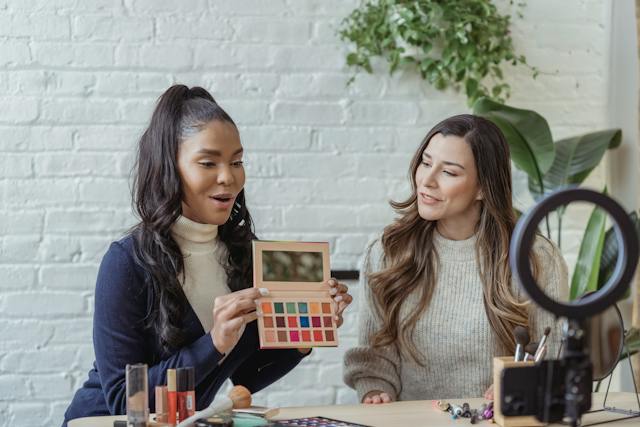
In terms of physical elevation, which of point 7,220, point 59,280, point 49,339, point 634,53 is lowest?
point 49,339

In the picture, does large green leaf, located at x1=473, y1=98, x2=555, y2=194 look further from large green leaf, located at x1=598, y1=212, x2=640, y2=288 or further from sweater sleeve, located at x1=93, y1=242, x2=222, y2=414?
sweater sleeve, located at x1=93, y1=242, x2=222, y2=414

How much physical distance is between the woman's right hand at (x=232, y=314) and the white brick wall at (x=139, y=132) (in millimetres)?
1085

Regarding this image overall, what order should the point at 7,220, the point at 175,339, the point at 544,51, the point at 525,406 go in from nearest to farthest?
the point at 525,406 → the point at 175,339 → the point at 7,220 → the point at 544,51

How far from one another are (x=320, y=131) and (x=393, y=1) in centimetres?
47

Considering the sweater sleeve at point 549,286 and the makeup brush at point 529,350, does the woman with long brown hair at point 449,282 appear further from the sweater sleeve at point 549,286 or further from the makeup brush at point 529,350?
the makeup brush at point 529,350

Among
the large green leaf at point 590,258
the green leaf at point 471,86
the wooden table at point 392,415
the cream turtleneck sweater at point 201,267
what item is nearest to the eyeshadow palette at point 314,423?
the wooden table at point 392,415

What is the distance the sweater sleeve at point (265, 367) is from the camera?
1.98 meters

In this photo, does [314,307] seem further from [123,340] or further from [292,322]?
[123,340]

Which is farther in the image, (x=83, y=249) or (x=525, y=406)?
(x=83, y=249)

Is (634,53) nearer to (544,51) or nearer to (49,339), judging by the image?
(544,51)

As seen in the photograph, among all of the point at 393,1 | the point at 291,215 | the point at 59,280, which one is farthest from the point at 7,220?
the point at 393,1

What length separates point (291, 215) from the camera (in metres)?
2.76

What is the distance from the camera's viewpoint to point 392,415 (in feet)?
5.53

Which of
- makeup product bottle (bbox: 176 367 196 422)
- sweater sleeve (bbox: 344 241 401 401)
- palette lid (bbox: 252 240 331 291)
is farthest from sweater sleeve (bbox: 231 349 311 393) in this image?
makeup product bottle (bbox: 176 367 196 422)
